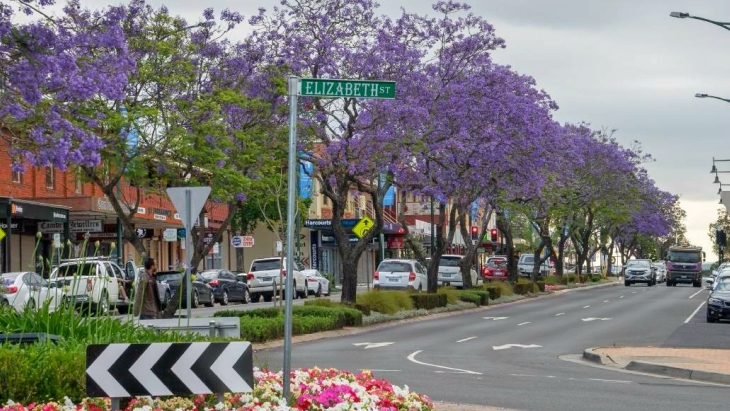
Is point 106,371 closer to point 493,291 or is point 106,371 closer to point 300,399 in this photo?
point 300,399

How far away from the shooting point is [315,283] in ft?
192

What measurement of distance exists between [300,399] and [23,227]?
41.9m

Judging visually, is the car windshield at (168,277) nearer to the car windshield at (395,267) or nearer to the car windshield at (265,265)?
the car windshield at (265,265)

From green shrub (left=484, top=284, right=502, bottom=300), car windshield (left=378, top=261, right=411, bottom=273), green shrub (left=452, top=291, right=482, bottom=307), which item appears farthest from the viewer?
green shrub (left=484, top=284, right=502, bottom=300)

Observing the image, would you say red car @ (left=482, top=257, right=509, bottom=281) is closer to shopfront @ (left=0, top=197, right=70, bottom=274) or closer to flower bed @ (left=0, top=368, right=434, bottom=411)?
shopfront @ (left=0, top=197, right=70, bottom=274)

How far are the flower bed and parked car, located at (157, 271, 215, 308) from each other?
31801 mm

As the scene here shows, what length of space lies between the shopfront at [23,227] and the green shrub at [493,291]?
1725cm

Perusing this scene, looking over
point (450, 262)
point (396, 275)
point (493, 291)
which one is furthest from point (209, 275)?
point (450, 262)

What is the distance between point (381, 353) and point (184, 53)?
9447 millimetres

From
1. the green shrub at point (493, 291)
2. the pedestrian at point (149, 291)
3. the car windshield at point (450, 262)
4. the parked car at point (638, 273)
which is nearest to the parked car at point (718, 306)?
the green shrub at point (493, 291)

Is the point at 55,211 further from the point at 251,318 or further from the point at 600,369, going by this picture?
the point at 600,369

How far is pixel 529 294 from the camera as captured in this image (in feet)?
206

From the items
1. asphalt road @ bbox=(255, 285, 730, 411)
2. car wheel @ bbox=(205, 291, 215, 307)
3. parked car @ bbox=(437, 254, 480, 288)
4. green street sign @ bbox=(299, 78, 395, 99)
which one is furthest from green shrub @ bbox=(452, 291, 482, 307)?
green street sign @ bbox=(299, 78, 395, 99)

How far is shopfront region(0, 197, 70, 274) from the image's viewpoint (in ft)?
143
